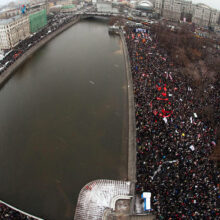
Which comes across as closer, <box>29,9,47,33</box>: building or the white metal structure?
the white metal structure

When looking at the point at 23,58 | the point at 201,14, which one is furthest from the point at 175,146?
the point at 201,14

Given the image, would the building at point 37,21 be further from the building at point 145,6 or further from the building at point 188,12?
the building at point 188,12

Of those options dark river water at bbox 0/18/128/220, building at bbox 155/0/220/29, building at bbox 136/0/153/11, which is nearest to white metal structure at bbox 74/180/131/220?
dark river water at bbox 0/18/128/220

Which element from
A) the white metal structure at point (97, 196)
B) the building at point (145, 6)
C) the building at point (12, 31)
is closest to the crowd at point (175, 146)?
Answer: the white metal structure at point (97, 196)

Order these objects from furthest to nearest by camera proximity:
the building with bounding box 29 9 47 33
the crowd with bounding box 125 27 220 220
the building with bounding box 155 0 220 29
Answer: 1. the building with bounding box 155 0 220 29
2. the building with bounding box 29 9 47 33
3. the crowd with bounding box 125 27 220 220

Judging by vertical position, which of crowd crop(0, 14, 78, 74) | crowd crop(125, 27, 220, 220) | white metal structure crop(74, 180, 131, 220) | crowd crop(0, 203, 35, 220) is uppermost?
crowd crop(0, 14, 78, 74)

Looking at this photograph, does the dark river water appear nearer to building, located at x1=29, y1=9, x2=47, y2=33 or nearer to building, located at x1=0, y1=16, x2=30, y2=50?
building, located at x1=0, y1=16, x2=30, y2=50

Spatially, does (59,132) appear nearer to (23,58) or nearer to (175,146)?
(175,146)
